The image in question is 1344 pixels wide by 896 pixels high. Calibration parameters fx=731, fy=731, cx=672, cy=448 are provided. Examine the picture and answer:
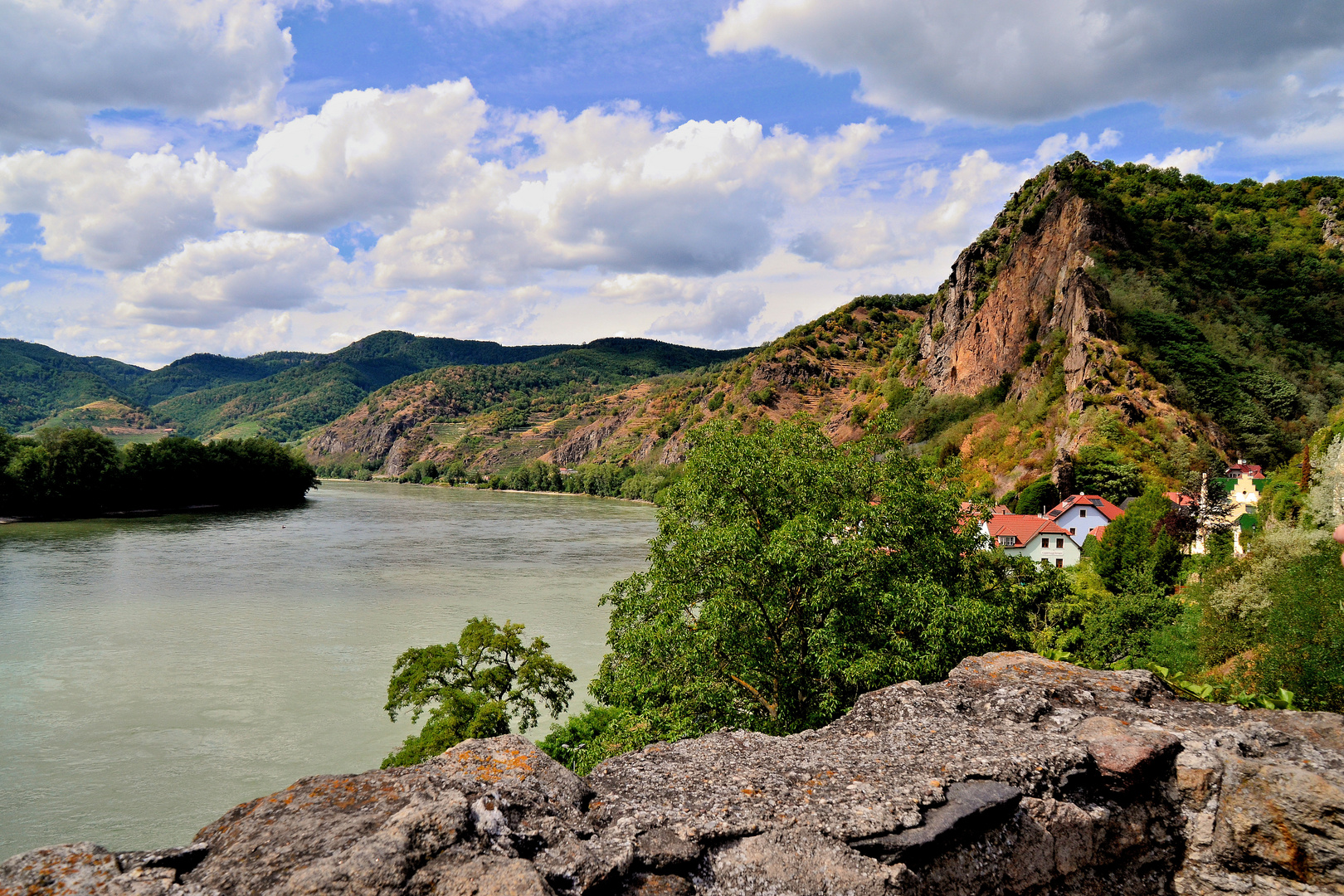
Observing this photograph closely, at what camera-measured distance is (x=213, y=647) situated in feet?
99.2

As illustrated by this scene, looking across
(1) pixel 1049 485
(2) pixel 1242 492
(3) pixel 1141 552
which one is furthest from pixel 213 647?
(2) pixel 1242 492

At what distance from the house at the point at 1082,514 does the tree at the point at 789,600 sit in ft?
128

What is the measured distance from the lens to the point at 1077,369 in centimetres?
6019

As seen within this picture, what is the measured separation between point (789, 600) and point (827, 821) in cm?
831

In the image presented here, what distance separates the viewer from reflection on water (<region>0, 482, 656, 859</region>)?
1845 cm

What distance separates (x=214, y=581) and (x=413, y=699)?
32272mm

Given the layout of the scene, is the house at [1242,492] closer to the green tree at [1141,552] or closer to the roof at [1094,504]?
the roof at [1094,504]

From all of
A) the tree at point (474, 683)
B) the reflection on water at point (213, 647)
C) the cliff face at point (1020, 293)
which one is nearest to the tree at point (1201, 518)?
the cliff face at point (1020, 293)

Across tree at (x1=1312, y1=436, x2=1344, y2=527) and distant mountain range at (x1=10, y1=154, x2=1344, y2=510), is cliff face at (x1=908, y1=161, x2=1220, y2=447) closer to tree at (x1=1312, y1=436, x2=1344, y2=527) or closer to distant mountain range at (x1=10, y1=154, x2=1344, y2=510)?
distant mountain range at (x1=10, y1=154, x2=1344, y2=510)

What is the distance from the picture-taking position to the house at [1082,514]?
48.6m

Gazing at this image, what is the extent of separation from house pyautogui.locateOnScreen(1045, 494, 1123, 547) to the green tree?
840 centimetres

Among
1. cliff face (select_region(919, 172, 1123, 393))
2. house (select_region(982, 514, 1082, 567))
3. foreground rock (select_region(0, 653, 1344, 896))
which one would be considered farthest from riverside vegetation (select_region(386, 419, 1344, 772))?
cliff face (select_region(919, 172, 1123, 393))

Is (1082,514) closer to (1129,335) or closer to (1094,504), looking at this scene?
(1094,504)

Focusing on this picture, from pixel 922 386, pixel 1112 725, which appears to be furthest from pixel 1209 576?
pixel 922 386
